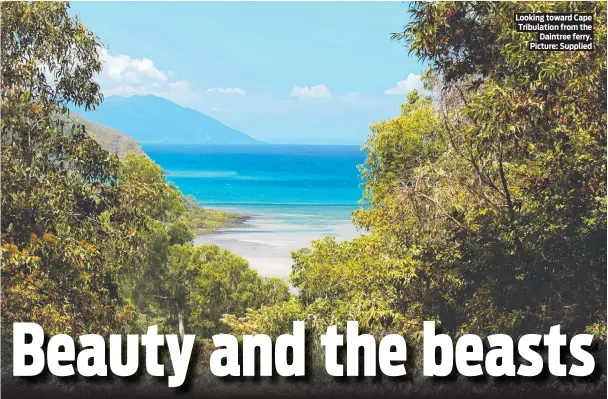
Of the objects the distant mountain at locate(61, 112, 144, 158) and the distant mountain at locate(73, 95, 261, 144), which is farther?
the distant mountain at locate(73, 95, 261, 144)

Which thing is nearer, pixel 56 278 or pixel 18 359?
pixel 18 359

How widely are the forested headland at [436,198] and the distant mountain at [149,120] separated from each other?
26.3 inches

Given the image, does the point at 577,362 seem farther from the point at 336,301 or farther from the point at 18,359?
the point at 18,359

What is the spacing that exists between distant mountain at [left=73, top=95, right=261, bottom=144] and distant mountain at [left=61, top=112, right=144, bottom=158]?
7 centimetres

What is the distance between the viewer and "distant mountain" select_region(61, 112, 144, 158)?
9062 mm

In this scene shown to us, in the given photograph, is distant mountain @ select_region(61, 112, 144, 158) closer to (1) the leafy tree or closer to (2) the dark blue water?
(1) the leafy tree

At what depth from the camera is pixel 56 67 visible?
29.0 feet

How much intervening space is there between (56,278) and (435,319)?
12.5ft

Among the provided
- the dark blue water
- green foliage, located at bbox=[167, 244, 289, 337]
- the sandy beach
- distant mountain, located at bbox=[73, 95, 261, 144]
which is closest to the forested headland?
distant mountain, located at bbox=[73, 95, 261, 144]

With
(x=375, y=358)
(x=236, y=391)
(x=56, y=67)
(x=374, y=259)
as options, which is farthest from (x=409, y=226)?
(x=56, y=67)

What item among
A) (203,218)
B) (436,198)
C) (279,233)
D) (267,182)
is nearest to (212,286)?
(279,233)

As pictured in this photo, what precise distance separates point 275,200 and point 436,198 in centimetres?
579

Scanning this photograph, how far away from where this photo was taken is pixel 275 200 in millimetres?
14531

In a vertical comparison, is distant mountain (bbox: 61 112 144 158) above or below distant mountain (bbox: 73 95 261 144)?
below
